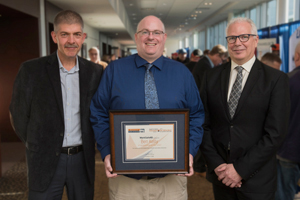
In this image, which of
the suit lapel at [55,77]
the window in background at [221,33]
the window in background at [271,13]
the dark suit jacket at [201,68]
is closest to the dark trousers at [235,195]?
the suit lapel at [55,77]

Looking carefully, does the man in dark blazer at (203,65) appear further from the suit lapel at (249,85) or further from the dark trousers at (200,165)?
the suit lapel at (249,85)

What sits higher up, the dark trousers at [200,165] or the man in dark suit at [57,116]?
the man in dark suit at [57,116]

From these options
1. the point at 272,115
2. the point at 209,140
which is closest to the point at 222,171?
the point at 209,140

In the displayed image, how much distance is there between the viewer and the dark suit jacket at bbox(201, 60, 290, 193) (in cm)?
170

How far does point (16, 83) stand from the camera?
1.84m

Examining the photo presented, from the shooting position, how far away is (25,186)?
3646mm

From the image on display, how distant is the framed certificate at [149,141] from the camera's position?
1.52 meters

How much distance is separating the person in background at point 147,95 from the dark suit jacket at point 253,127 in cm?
18

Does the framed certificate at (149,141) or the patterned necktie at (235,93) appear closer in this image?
the framed certificate at (149,141)

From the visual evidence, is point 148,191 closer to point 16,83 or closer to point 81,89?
point 81,89

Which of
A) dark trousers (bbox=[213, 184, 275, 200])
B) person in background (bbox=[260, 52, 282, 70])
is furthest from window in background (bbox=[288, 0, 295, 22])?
dark trousers (bbox=[213, 184, 275, 200])

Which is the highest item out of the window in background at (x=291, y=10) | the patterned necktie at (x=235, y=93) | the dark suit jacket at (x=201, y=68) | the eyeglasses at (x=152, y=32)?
the window in background at (x=291, y=10)

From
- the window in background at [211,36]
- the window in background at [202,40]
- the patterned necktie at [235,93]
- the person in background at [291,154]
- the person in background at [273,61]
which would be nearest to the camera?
the patterned necktie at [235,93]

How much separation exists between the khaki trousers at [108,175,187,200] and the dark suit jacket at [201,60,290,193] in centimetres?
28
